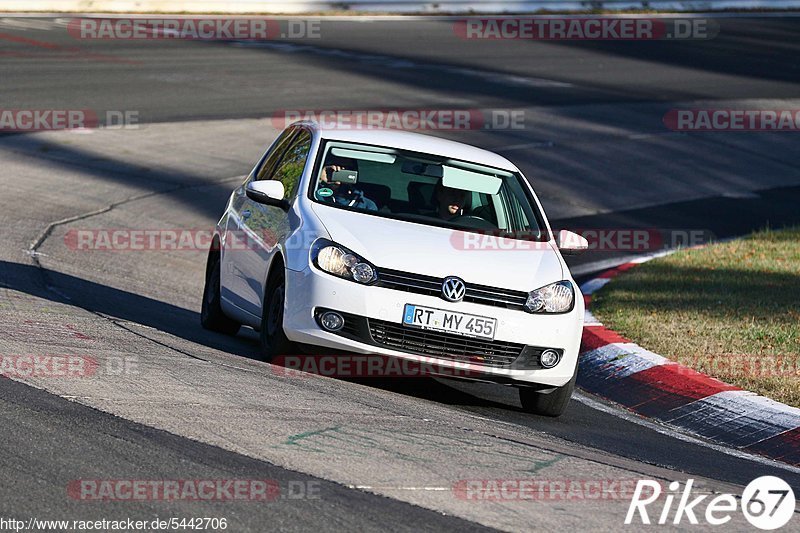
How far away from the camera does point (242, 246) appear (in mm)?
9344

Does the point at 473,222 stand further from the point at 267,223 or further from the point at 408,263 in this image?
the point at 267,223

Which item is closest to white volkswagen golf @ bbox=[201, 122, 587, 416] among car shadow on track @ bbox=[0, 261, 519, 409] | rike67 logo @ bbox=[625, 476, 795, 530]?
car shadow on track @ bbox=[0, 261, 519, 409]

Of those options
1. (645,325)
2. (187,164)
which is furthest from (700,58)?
(645,325)

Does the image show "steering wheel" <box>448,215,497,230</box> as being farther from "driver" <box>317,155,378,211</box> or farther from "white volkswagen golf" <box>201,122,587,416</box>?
"driver" <box>317,155,378,211</box>

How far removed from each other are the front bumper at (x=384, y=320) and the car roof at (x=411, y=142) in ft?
5.12

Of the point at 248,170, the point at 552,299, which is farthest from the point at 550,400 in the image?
the point at 248,170

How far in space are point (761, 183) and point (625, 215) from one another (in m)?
3.64

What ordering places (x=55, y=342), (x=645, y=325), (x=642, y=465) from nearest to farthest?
(x=642, y=465) → (x=55, y=342) → (x=645, y=325)

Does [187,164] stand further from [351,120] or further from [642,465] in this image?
[642,465]

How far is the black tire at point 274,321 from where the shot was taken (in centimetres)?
807

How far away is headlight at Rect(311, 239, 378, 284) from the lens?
25.5ft

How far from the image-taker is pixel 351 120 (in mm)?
20609

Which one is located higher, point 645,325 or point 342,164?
A: point 342,164

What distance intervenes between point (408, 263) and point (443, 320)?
38 cm
